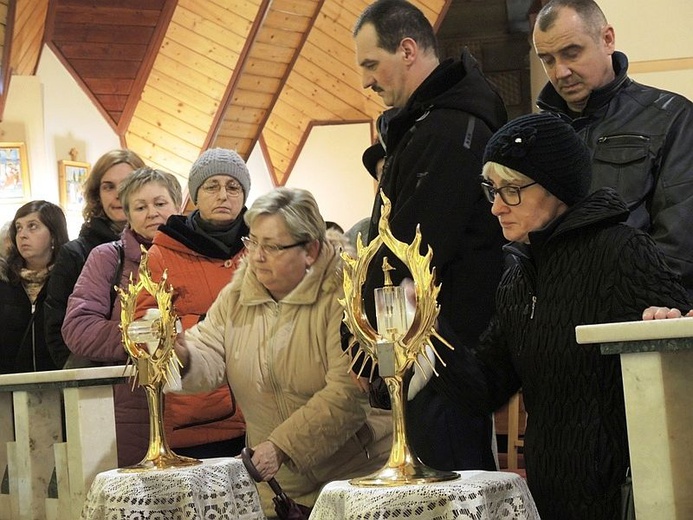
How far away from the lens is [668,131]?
2.81 m

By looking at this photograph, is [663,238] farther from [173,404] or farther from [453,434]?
[173,404]

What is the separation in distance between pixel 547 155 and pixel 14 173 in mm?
6047

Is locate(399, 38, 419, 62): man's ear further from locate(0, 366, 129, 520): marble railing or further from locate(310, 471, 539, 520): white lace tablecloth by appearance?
locate(310, 471, 539, 520): white lace tablecloth

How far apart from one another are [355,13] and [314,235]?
6973mm

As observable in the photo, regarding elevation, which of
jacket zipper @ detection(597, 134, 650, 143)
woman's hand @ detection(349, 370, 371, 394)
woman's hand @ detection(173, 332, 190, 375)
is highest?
jacket zipper @ detection(597, 134, 650, 143)

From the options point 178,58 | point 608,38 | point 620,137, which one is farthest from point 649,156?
point 178,58

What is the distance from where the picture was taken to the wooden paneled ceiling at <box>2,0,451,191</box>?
334 inches

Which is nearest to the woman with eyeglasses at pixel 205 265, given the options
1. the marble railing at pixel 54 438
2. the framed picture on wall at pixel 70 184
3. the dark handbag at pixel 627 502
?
the marble railing at pixel 54 438

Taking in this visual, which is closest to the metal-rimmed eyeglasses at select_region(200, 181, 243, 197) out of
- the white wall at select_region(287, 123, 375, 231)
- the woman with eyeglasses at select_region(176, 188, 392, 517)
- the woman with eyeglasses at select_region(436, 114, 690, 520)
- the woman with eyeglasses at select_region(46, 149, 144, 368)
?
the woman with eyeglasses at select_region(46, 149, 144, 368)

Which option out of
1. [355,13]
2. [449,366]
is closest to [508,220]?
[449,366]

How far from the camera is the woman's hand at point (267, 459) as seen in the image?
2865 mm

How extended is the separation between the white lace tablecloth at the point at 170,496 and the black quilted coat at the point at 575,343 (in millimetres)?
603

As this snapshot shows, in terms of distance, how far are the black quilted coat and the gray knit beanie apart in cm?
158

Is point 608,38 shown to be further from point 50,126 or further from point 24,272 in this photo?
point 50,126
